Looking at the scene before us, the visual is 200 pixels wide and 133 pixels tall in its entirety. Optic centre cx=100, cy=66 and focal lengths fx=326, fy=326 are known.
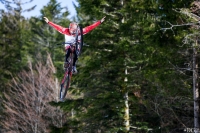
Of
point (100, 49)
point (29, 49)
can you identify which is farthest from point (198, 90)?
point (29, 49)

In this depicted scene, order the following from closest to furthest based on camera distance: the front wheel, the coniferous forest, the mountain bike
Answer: the mountain bike, the front wheel, the coniferous forest

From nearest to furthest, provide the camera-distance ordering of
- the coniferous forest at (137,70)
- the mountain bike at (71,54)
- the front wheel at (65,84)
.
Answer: the mountain bike at (71,54)
the front wheel at (65,84)
the coniferous forest at (137,70)

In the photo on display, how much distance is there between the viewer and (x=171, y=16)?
820 centimetres

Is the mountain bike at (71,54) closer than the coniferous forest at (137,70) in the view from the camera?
Yes

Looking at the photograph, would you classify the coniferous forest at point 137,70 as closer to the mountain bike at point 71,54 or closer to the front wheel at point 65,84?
the mountain bike at point 71,54

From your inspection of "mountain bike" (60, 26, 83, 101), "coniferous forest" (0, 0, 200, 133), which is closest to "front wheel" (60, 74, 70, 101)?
"mountain bike" (60, 26, 83, 101)

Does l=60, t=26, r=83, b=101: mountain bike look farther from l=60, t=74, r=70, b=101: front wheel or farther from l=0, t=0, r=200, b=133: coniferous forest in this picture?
l=0, t=0, r=200, b=133: coniferous forest

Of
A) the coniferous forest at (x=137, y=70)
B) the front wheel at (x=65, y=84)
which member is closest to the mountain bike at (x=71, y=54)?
the front wheel at (x=65, y=84)

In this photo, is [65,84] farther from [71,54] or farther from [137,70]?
[137,70]

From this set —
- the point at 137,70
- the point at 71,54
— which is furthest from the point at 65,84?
the point at 137,70

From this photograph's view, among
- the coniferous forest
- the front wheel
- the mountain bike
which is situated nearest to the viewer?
the mountain bike

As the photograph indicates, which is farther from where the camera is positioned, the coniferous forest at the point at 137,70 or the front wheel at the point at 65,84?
the coniferous forest at the point at 137,70

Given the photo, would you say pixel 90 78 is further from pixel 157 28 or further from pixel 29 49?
pixel 29 49

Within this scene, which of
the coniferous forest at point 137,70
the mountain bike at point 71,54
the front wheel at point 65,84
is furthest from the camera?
the coniferous forest at point 137,70
